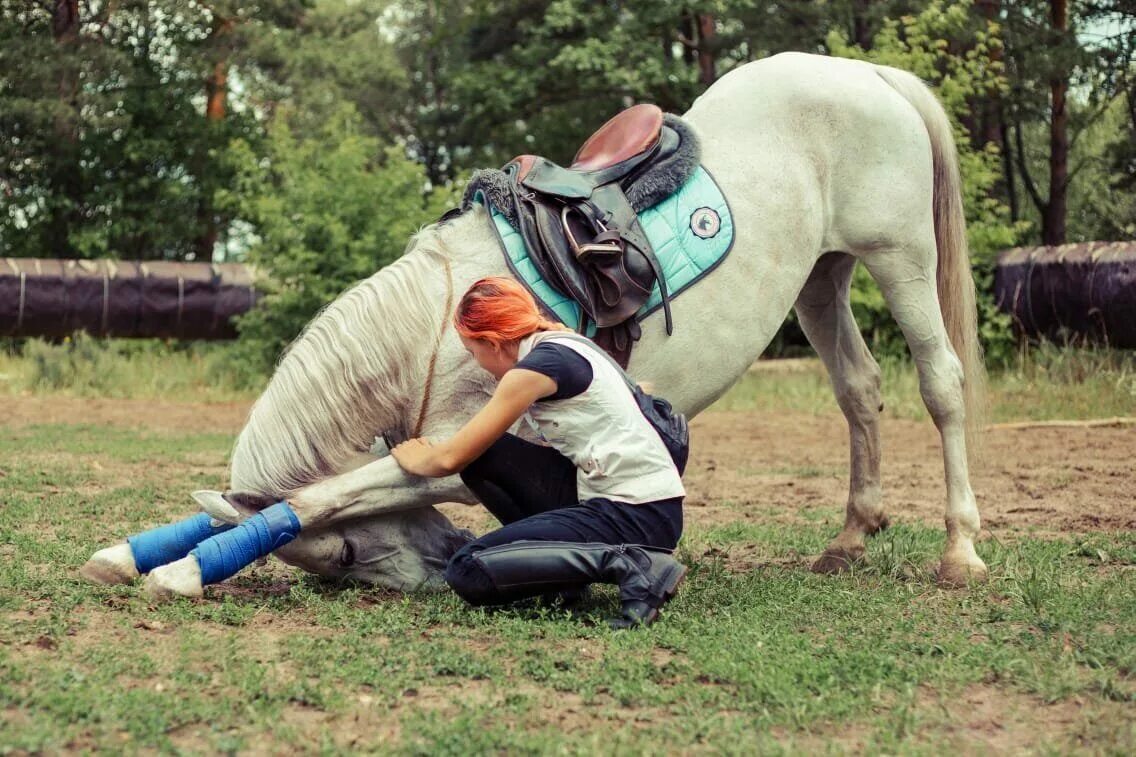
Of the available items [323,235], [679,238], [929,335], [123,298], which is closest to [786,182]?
[679,238]

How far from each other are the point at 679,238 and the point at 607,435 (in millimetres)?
941

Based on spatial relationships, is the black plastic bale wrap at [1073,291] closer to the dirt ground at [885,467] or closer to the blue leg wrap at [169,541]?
the dirt ground at [885,467]

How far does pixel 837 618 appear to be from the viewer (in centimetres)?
361

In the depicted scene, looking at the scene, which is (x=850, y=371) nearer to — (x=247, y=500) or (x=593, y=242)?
(x=593, y=242)

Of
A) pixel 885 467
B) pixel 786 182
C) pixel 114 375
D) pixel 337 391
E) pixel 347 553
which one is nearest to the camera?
pixel 337 391

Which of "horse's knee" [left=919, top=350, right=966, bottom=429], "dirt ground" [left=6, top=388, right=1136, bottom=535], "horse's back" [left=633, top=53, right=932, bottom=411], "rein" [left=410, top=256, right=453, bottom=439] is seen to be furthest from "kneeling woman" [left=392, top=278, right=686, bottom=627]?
"dirt ground" [left=6, top=388, right=1136, bottom=535]

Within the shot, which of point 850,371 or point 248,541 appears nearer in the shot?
point 248,541

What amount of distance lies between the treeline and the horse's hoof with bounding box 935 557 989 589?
931 centimetres

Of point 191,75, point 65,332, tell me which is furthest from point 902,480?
point 191,75

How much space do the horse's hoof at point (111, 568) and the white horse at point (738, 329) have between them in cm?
1

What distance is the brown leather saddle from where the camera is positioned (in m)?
3.97

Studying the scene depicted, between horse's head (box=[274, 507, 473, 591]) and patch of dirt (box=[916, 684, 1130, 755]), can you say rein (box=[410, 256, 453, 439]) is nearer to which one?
horse's head (box=[274, 507, 473, 591])

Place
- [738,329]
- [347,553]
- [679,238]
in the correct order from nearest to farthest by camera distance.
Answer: [347,553] → [679,238] → [738,329]

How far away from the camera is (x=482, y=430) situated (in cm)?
356
